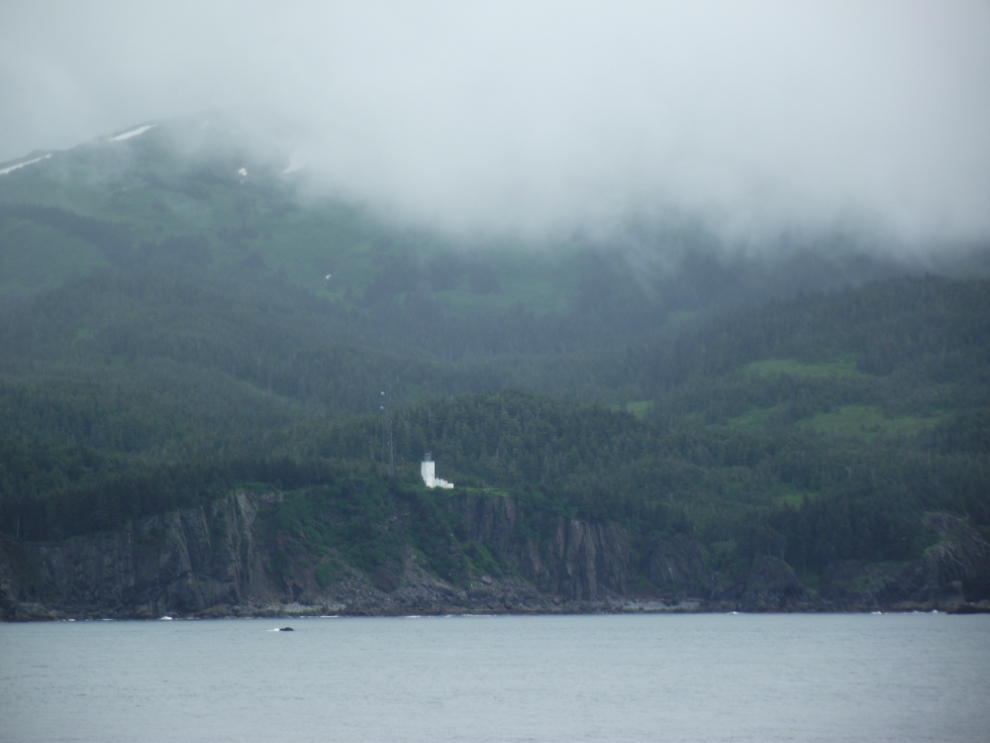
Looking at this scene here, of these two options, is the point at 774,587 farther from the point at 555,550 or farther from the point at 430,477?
the point at 430,477

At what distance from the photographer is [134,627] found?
14450 cm

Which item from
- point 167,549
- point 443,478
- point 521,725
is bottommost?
point 521,725

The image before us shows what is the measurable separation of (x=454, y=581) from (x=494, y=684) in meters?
78.0

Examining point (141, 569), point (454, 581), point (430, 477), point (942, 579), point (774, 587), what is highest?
point (430, 477)

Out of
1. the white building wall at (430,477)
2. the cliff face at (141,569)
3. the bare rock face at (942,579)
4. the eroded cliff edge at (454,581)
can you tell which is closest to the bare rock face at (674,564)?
the eroded cliff edge at (454,581)

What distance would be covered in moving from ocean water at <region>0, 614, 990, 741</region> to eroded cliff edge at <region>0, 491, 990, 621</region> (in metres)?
8.22

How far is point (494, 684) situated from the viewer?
90.1m

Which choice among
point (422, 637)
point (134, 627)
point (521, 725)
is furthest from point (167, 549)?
point (521, 725)

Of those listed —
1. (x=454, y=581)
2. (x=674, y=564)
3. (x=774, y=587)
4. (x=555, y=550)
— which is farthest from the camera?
(x=674, y=564)

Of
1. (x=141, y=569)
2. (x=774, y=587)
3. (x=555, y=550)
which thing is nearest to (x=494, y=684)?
(x=141, y=569)

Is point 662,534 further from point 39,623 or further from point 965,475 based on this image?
point 39,623

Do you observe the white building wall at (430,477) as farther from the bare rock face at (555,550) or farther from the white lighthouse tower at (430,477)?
the bare rock face at (555,550)

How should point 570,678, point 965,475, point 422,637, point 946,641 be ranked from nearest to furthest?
point 570,678 → point 946,641 → point 422,637 → point 965,475

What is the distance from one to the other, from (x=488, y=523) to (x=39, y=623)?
60.2m
